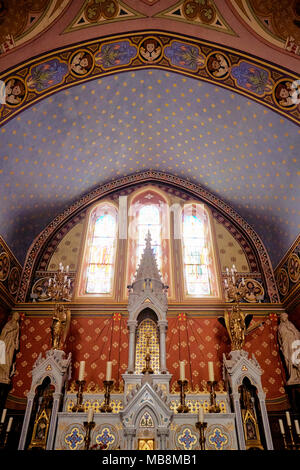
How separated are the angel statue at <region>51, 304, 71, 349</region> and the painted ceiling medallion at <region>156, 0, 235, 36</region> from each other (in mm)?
8205

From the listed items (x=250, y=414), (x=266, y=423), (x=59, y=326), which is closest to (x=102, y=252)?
(x=59, y=326)

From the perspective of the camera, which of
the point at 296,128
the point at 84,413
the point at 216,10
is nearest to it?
the point at 84,413

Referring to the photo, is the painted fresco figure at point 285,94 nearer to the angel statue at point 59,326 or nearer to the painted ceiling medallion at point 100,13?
the painted ceiling medallion at point 100,13

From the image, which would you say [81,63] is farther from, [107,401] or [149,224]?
[107,401]

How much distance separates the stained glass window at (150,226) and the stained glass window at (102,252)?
38.4 inches

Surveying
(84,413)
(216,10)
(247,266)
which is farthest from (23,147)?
(247,266)

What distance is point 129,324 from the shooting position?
8.46 m

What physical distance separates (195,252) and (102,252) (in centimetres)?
346

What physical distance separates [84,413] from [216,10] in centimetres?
977

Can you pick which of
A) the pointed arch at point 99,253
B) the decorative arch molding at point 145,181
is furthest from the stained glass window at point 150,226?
the decorative arch molding at point 145,181

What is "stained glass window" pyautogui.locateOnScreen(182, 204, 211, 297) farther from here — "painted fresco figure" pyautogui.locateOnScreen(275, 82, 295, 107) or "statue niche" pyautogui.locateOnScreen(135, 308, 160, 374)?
"painted fresco figure" pyautogui.locateOnScreen(275, 82, 295, 107)

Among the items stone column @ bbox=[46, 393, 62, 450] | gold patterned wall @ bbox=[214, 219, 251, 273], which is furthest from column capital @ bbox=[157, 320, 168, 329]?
gold patterned wall @ bbox=[214, 219, 251, 273]

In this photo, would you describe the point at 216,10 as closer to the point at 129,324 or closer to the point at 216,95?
the point at 216,95

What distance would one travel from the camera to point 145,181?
547 inches
